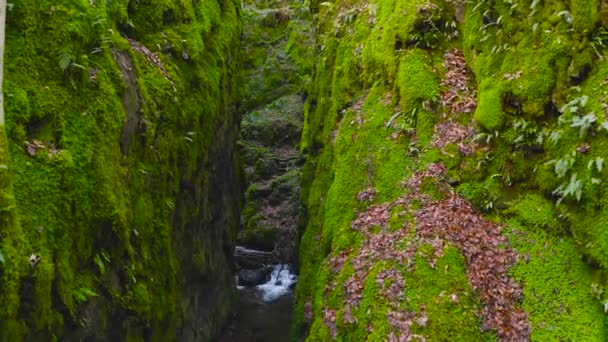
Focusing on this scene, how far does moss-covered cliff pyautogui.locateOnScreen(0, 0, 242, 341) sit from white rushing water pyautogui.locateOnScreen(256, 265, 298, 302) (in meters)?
3.32

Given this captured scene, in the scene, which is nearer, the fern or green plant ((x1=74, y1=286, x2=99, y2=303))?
green plant ((x1=74, y1=286, x2=99, y2=303))

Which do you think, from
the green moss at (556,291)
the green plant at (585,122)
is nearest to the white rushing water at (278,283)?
the green moss at (556,291)

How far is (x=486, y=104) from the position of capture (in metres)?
8.03

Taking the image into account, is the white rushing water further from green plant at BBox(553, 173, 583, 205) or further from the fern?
the fern

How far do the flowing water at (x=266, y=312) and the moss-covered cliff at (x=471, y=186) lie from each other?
2.59 metres

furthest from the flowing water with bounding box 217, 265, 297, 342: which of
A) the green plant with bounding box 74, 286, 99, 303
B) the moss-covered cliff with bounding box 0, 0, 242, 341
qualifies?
the green plant with bounding box 74, 286, 99, 303

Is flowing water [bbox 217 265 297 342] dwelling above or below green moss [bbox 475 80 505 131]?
below

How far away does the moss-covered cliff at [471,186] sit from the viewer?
6195mm

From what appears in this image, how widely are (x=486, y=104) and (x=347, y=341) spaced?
4517mm

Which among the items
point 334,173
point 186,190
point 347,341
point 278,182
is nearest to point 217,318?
point 186,190

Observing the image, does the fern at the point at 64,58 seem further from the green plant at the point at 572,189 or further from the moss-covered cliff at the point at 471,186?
the green plant at the point at 572,189

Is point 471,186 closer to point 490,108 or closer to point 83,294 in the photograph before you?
point 490,108

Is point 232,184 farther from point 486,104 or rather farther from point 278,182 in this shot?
point 486,104

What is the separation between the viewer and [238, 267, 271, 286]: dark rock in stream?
15305 mm
